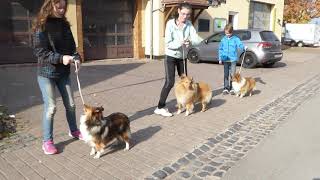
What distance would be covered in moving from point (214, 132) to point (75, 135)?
2.31 meters

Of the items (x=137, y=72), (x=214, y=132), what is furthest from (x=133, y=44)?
(x=214, y=132)

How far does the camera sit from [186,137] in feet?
18.9

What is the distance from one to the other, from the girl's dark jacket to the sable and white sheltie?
68 centimetres

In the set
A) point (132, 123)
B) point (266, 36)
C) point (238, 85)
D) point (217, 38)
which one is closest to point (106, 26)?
point (217, 38)

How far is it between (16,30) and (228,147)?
35.5 feet

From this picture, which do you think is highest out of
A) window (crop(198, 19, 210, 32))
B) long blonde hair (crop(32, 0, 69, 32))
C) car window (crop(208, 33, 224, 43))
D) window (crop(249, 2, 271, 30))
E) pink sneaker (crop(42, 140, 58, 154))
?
window (crop(249, 2, 271, 30))

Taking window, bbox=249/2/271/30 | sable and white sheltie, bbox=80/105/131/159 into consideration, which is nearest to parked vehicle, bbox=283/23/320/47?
window, bbox=249/2/271/30

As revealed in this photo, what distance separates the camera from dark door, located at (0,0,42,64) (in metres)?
13.2

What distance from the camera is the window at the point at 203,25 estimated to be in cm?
2038

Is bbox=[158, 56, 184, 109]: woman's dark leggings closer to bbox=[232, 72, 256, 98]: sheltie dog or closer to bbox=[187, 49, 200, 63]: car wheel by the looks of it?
bbox=[232, 72, 256, 98]: sheltie dog

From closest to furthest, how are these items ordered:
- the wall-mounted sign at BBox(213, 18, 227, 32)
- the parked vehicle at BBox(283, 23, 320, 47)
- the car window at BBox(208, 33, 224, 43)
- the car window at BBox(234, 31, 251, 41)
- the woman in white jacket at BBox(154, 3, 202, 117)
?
the woman in white jacket at BBox(154, 3, 202, 117) < the car window at BBox(234, 31, 251, 41) < the car window at BBox(208, 33, 224, 43) < the wall-mounted sign at BBox(213, 18, 227, 32) < the parked vehicle at BBox(283, 23, 320, 47)

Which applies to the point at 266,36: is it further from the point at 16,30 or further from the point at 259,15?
the point at 259,15

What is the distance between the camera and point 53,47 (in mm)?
4594

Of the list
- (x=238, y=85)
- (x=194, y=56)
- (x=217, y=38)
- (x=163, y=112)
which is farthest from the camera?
(x=194, y=56)
